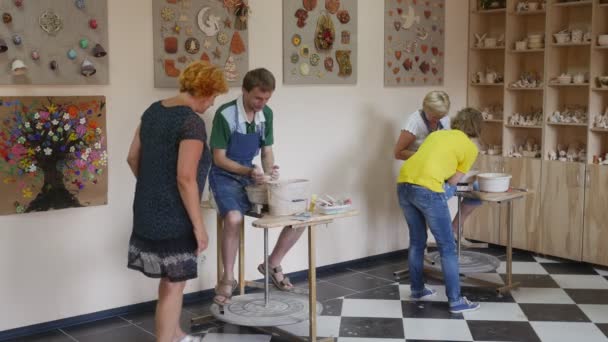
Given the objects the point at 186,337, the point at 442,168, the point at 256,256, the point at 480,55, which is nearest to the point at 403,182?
the point at 442,168

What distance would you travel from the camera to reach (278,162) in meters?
4.65

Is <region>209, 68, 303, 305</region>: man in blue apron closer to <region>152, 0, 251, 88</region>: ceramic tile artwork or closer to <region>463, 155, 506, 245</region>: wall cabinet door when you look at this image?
<region>152, 0, 251, 88</region>: ceramic tile artwork

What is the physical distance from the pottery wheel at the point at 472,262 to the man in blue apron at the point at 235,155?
1.48 m

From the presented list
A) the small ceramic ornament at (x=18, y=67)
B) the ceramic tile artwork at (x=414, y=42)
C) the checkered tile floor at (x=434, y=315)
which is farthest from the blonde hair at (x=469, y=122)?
the small ceramic ornament at (x=18, y=67)

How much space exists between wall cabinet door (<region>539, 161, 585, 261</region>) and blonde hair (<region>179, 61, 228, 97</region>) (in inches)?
125

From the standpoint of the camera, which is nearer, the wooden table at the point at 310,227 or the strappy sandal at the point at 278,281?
the wooden table at the point at 310,227

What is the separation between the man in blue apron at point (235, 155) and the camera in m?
3.72

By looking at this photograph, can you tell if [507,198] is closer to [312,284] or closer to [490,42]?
[312,284]

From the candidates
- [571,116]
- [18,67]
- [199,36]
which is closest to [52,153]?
[18,67]

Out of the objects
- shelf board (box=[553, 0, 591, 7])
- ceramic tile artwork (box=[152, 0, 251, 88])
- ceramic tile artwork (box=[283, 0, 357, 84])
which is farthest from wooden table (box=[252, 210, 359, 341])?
shelf board (box=[553, 0, 591, 7])

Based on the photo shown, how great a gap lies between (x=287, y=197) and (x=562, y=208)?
2756mm

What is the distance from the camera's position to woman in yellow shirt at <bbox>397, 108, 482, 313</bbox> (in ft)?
12.9

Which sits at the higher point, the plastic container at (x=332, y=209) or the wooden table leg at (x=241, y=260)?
the plastic container at (x=332, y=209)

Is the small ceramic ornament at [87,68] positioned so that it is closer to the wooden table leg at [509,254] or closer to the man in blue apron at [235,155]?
the man in blue apron at [235,155]
